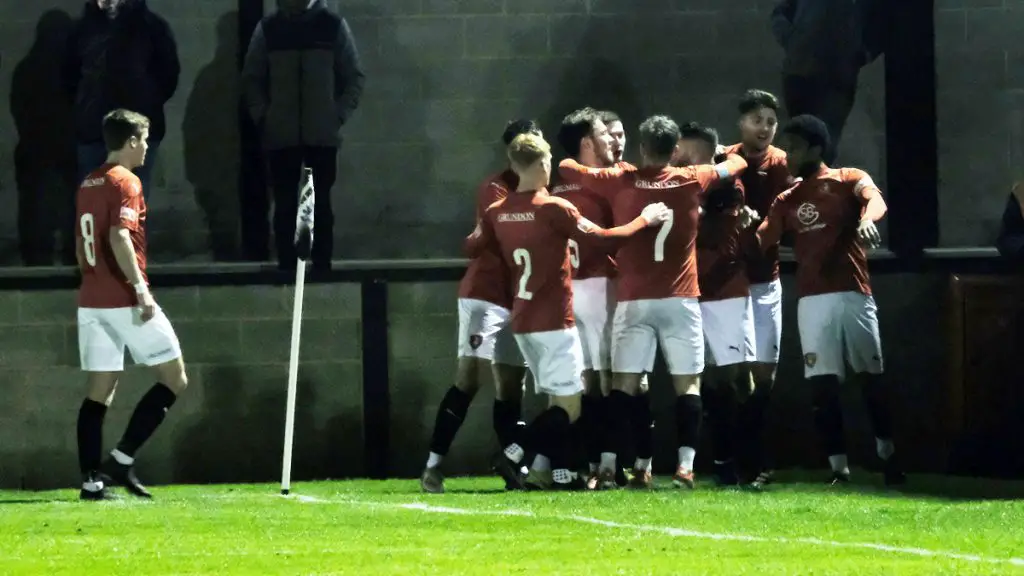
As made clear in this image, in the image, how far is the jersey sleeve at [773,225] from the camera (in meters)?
11.2

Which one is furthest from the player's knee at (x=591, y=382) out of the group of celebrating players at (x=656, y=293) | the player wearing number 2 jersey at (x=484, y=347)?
the player wearing number 2 jersey at (x=484, y=347)

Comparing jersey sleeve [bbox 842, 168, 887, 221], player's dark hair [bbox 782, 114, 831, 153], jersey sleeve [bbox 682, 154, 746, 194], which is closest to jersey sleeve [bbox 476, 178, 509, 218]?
jersey sleeve [bbox 682, 154, 746, 194]

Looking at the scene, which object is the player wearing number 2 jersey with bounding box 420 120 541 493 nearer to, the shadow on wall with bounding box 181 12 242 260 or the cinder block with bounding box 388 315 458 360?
the cinder block with bounding box 388 315 458 360

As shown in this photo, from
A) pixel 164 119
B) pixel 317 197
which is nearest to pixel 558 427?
pixel 317 197

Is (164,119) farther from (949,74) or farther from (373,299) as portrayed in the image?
(949,74)

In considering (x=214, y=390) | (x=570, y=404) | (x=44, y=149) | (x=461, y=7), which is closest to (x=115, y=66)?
(x=44, y=149)

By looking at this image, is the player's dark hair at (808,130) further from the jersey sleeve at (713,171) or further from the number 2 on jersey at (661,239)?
the number 2 on jersey at (661,239)

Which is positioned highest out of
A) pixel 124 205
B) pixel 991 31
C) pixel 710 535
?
pixel 991 31

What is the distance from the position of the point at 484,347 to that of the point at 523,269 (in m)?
0.56

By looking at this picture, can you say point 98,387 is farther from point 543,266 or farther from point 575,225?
point 575,225

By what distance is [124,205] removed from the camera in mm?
10547

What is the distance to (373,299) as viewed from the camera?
1297 cm

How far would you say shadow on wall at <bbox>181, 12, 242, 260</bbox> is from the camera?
13266mm

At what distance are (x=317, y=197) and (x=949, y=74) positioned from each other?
424 cm
